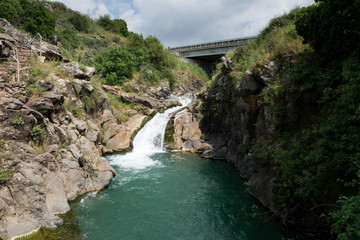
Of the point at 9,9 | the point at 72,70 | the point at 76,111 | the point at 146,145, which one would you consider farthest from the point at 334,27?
the point at 9,9

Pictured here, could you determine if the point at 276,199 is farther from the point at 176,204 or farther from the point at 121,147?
the point at 121,147

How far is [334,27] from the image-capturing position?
670cm

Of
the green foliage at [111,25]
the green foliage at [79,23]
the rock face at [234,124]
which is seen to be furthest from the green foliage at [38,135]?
the green foliage at [111,25]

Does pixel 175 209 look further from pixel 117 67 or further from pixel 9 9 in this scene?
pixel 9 9

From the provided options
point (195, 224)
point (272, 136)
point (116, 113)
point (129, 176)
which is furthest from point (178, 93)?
point (195, 224)

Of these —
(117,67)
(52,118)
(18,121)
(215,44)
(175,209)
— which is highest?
(215,44)

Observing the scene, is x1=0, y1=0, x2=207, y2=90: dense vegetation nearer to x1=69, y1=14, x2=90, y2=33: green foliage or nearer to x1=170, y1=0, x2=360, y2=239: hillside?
x1=69, y1=14, x2=90, y2=33: green foliage

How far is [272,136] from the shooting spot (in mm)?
9625

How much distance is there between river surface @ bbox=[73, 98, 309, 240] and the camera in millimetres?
7309

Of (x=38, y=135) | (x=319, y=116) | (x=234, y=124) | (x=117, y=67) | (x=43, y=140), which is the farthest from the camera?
(x=117, y=67)

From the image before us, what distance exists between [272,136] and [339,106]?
3602mm

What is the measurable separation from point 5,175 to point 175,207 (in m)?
6.08

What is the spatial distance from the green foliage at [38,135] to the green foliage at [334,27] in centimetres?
1088

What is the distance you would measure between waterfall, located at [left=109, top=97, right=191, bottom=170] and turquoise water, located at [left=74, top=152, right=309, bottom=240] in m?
1.46
